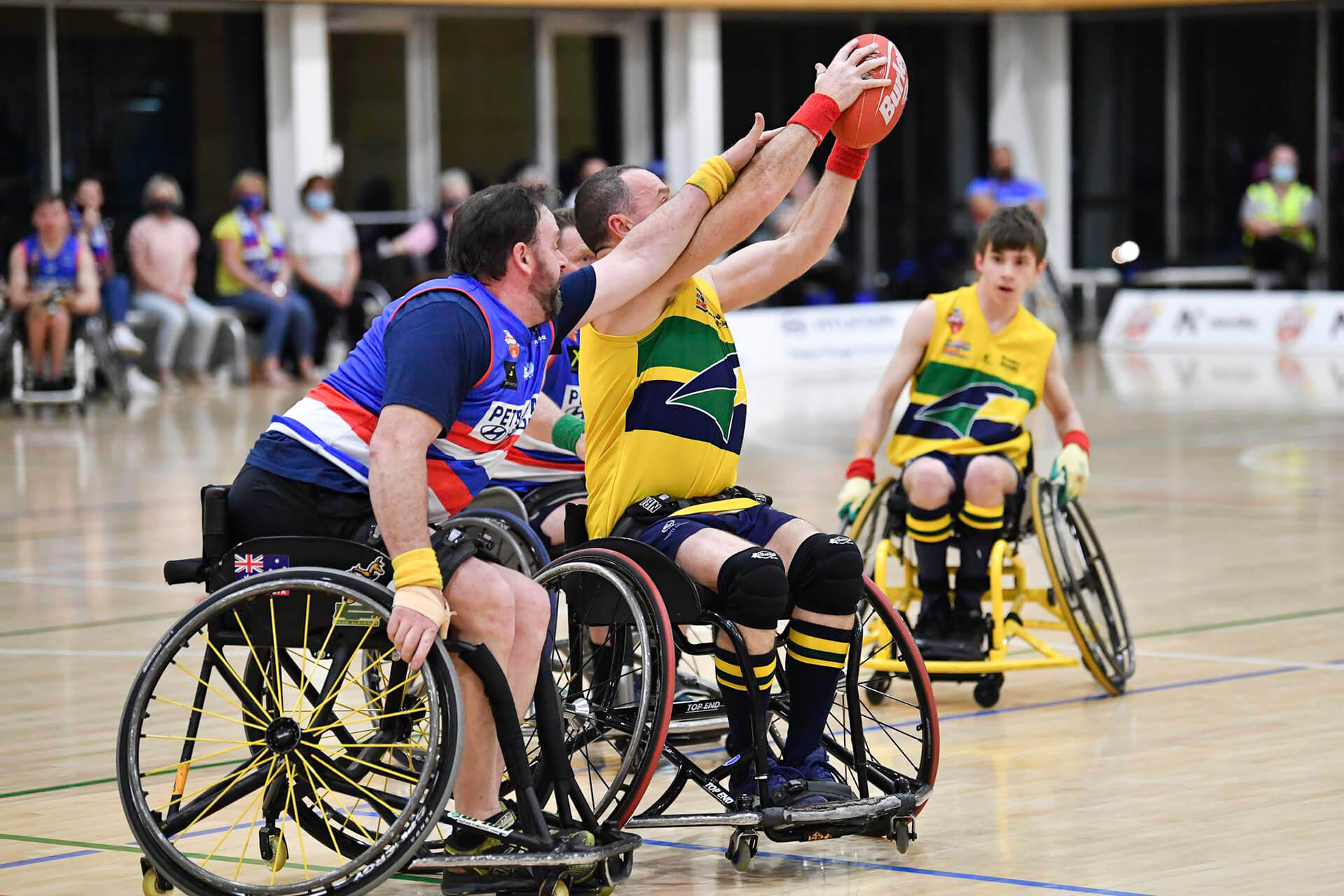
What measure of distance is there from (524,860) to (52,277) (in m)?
11.5

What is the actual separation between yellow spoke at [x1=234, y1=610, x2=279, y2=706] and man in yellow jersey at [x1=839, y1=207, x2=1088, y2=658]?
2187mm

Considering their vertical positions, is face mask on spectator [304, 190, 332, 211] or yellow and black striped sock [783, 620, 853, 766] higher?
face mask on spectator [304, 190, 332, 211]

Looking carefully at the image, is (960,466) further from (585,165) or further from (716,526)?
(585,165)

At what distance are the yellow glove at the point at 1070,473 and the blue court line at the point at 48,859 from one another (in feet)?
9.11

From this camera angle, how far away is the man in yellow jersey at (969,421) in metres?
5.67

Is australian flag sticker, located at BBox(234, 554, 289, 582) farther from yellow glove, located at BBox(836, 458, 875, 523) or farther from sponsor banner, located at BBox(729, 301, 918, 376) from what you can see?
sponsor banner, located at BBox(729, 301, 918, 376)

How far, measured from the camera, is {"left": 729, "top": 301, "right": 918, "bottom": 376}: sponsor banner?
59.8ft

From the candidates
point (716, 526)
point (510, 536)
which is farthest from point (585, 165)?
point (716, 526)

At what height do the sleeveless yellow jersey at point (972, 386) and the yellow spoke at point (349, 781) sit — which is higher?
the sleeveless yellow jersey at point (972, 386)

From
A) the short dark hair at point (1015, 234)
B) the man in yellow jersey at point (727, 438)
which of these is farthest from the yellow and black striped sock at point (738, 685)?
the short dark hair at point (1015, 234)

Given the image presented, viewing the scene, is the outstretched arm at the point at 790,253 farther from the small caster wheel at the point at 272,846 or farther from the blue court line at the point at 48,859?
the blue court line at the point at 48,859

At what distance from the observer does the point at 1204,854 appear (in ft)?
12.8

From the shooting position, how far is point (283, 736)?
3590 millimetres

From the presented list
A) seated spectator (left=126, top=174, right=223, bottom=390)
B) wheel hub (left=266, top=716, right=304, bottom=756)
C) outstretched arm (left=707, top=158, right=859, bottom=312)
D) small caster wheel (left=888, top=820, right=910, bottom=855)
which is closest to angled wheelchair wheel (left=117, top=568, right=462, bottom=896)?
wheel hub (left=266, top=716, right=304, bottom=756)
